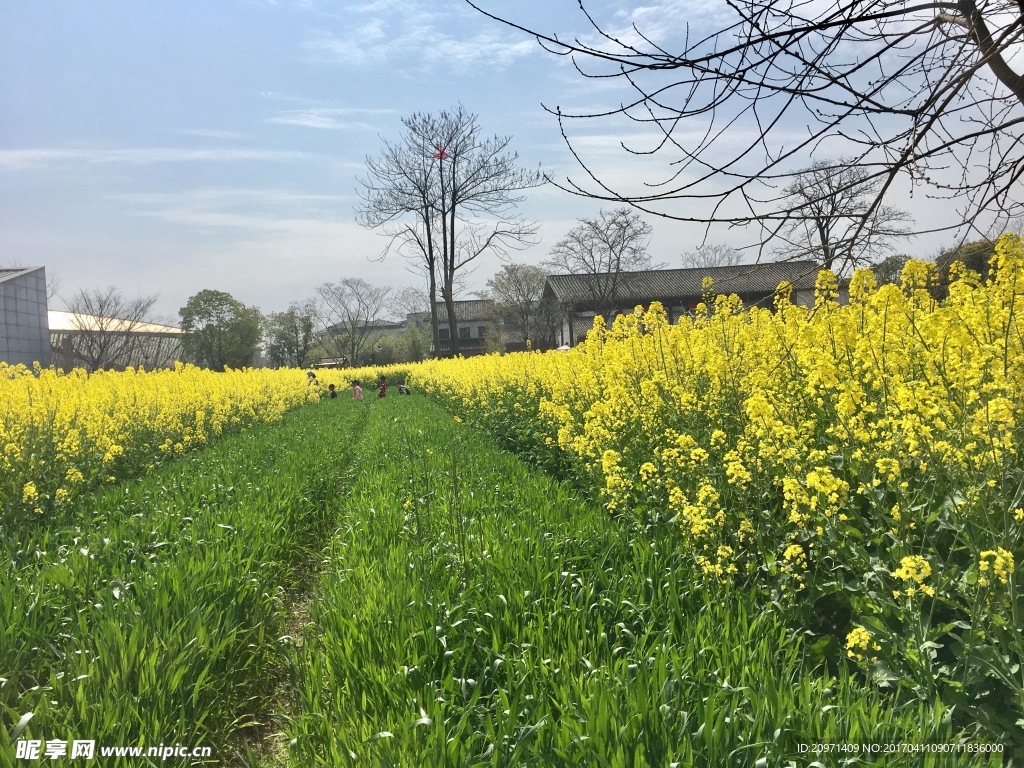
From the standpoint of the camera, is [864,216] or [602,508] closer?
[864,216]

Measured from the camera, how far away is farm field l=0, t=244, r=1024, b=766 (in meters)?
2.25

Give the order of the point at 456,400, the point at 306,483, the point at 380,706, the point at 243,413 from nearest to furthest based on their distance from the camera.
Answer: the point at 380,706 → the point at 306,483 → the point at 243,413 → the point at 456,400

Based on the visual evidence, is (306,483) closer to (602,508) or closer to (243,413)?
(602,508)

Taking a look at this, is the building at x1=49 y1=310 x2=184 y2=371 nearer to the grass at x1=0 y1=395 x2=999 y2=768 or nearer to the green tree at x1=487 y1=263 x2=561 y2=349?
the green tree at x1=487 y1=263 x2=561 y2=349

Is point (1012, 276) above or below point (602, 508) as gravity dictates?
above

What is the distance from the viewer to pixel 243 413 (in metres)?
16.7

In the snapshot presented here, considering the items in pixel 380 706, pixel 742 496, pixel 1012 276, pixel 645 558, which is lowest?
pixel 380 706

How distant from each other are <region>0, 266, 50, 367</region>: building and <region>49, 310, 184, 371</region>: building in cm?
163

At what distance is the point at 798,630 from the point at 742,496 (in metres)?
0.86

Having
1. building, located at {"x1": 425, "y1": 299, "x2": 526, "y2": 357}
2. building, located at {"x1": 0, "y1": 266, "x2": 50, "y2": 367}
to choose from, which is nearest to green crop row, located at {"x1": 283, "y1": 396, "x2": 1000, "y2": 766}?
building, located at {"x1": 0, "y1": 266, "x2": 50, "y2": 367}

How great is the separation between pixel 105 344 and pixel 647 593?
170 ft

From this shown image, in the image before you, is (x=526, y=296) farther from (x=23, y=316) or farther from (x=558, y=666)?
(x=558, y=666)

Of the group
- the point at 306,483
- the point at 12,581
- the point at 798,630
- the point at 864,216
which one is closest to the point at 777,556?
the point at 798,630

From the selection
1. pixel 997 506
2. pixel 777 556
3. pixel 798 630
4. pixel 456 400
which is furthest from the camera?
pixel 456 400
